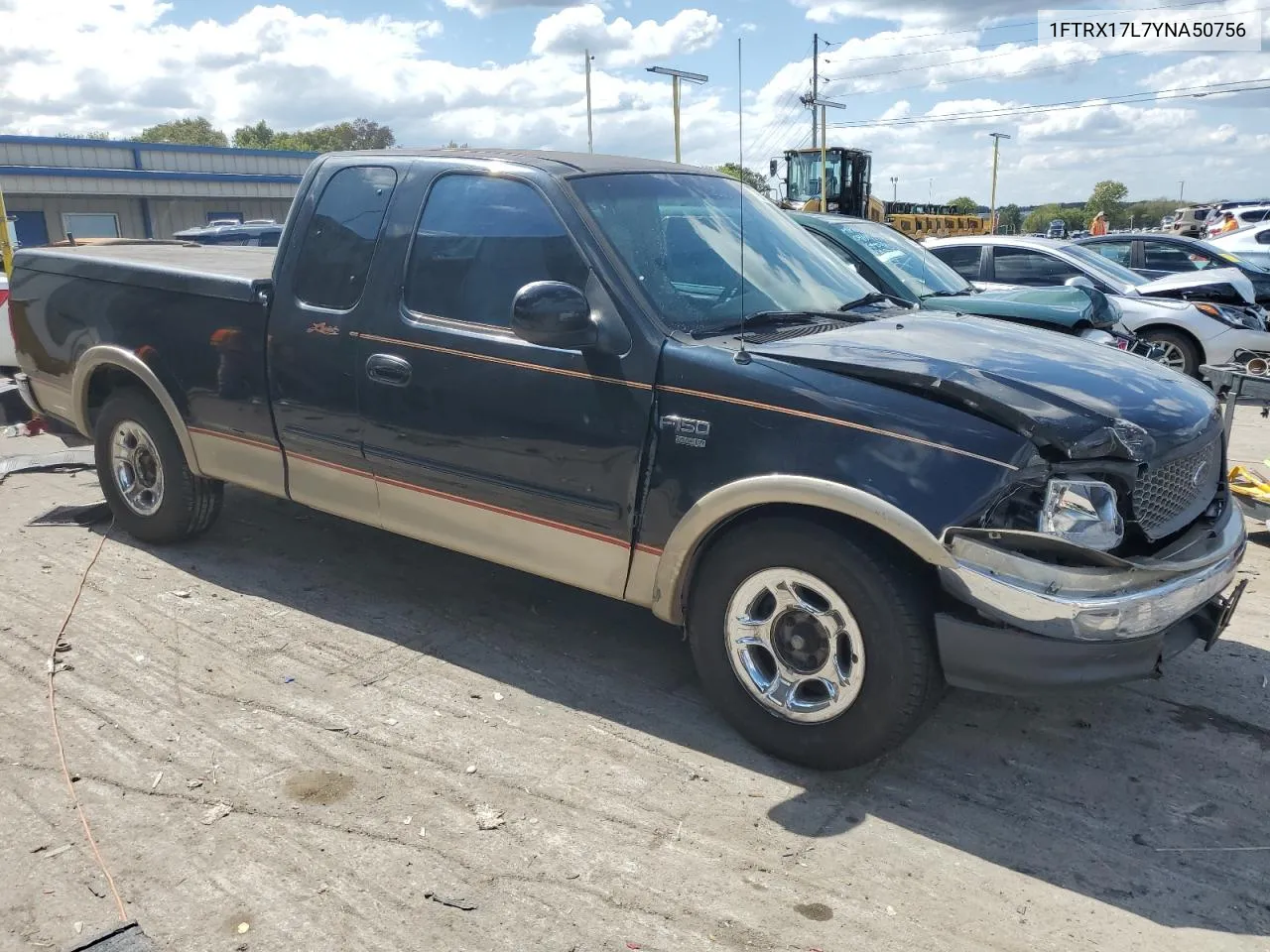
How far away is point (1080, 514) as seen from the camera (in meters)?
3.16

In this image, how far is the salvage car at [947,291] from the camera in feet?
23.6

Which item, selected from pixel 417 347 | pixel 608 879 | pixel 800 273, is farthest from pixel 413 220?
pixel 608 879

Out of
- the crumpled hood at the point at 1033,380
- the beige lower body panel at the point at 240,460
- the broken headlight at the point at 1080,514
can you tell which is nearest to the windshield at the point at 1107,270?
the crumpled hood at the point at 1033,380

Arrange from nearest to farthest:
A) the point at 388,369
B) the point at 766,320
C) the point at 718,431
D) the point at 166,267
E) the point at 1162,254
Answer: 1. the point at 718,431
2. the point at 766,320
3. the point at 388,369
4. the point at 166,267
5. the point at 1162,254

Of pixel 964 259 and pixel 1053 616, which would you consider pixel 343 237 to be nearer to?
pixel 1053 616

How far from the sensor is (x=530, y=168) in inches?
163

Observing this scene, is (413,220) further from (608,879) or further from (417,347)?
(608,879)

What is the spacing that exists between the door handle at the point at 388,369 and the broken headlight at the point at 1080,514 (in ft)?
8.22

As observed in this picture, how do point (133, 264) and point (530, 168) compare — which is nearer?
point (530, 168)

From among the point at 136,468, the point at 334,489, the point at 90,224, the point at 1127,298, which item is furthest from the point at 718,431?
the point at 90,224

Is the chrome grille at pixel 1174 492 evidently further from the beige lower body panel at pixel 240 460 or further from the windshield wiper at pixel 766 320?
the beige lower body panel at pixel 240 460

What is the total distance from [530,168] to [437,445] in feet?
3.80

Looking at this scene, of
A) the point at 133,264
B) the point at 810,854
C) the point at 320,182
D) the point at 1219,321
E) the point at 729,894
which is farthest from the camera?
the point at 1219,321

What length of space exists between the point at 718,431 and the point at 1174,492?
60.3 inches
